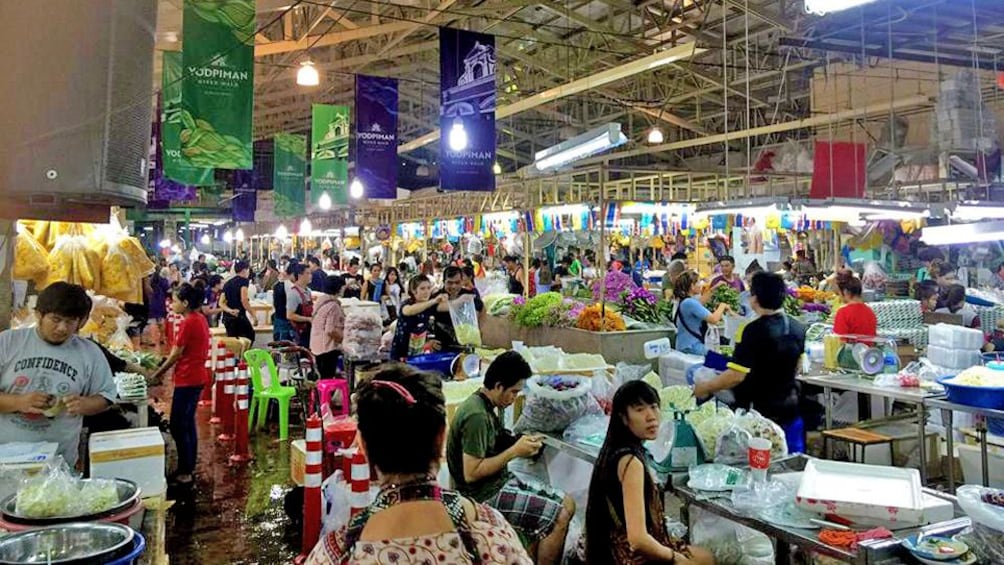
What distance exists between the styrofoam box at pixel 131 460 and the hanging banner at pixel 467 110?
6353 mm

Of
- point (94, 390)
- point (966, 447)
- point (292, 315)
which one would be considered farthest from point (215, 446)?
point (966, 447)

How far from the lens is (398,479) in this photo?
1761 mm

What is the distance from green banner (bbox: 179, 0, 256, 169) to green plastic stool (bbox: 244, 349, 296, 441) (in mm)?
2168

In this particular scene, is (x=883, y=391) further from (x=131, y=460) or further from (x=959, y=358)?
(x=131, y=460)

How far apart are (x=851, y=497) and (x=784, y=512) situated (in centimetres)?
28

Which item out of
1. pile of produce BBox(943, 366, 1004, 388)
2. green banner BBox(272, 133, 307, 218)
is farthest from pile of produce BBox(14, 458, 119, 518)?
green banner BBox(272, 133, 307, 218)

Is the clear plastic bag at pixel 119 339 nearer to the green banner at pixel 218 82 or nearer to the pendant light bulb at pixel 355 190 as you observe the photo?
the green banner at pixel 218 82

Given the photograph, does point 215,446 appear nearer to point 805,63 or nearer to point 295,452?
point 295,452

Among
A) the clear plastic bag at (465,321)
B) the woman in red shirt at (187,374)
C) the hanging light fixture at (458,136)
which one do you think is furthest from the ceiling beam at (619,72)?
the woman in red shirt at (187,374)

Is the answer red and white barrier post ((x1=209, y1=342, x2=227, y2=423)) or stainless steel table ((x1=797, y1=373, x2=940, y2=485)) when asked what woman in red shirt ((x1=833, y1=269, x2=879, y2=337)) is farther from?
red and white barrier post ((x1=209, y1=342, x2=227, y2=423))

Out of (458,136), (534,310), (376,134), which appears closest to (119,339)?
(534,310)

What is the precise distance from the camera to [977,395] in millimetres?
4316

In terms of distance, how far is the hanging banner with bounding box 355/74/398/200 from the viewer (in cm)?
1033

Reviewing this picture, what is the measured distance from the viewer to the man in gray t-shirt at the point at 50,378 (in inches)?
124
